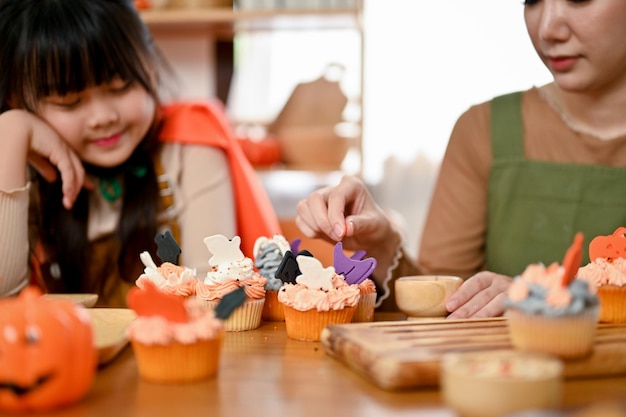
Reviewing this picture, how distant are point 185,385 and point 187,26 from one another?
8.08 feet

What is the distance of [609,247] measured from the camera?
3.38 feet

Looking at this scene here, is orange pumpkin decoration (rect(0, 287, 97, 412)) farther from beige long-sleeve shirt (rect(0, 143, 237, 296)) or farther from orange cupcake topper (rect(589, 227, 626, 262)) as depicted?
beige long-sleeve shirt (rect(0, 143, 237, 296))

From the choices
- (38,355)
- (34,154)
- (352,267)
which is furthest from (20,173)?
(38,355)

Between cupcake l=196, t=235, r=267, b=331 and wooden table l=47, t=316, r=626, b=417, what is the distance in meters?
0.14

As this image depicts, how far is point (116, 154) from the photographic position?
1.62 meters

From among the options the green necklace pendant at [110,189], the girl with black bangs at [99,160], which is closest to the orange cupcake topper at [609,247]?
the girl with black bangs at [99,160]

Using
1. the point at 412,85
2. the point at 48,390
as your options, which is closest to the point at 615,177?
the point at 48,390

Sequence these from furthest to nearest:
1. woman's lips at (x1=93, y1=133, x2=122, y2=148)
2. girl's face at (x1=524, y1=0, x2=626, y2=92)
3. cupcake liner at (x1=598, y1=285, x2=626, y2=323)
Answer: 1. woman's lips at (x1=93, y1=133, x2=122, y2=148)
2. girl's face at (x1=524, y1=0, x2=626, y2=92)
3. cupcake liner at (x1=598, y1=285, x2=626, y2=323)

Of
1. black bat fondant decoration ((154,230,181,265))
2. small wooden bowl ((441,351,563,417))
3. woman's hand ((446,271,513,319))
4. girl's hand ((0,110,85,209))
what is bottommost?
woman's hand ((446,271,513,319))

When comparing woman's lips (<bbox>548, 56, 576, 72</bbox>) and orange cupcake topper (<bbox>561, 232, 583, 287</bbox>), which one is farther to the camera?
woman's lips (<bbox>548, 56, 576, 72</bbox>)

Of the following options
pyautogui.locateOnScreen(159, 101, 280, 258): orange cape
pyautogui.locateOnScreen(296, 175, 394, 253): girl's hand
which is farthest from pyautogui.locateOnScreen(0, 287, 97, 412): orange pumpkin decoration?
pyautogui.locateOnScreen(159, 101, 280, 258): orange cape

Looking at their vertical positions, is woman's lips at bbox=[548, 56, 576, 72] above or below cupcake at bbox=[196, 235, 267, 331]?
above

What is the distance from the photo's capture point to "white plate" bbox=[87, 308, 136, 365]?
0.86m

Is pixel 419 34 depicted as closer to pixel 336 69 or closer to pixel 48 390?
pixel 336 69
